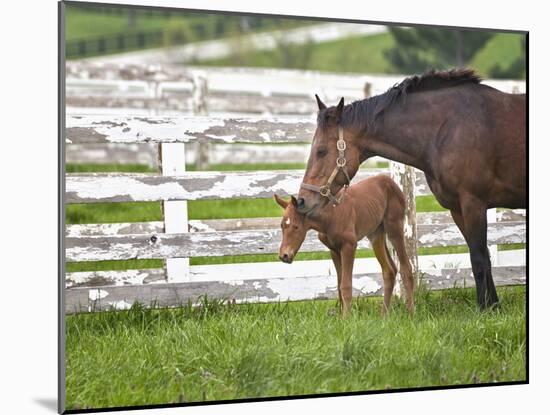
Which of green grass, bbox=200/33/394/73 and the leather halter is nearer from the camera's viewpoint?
the leather halter

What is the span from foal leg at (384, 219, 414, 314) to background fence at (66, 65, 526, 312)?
0.08 metres

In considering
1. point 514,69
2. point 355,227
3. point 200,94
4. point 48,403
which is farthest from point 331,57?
point 48,403

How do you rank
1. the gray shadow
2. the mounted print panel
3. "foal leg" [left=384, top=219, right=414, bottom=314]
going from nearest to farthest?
the gray shadow → the mounted print panel → "foal leg" [left=384, top=219, right=414, bottom=314]

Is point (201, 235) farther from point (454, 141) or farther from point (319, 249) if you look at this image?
point (454, 141)

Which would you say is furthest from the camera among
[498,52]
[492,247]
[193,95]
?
[193,95]

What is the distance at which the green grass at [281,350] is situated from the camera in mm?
3635

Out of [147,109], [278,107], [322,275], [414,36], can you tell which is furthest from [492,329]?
[147,109]

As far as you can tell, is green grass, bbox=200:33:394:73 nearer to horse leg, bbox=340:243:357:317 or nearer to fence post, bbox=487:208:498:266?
fence post, bbox=487:208:498:266

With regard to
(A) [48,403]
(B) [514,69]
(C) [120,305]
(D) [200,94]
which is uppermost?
(D) [200,94]

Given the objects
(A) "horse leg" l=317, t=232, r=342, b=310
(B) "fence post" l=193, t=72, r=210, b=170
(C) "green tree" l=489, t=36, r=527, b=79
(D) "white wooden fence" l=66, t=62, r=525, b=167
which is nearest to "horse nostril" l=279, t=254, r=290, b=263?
(A) "horse leg" l=317, t=232, r=342, b=310

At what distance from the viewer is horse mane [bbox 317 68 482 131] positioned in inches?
159

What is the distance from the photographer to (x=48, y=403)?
11.9 ft

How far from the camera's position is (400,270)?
13.8 ft

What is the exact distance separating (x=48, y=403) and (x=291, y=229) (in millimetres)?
1256
